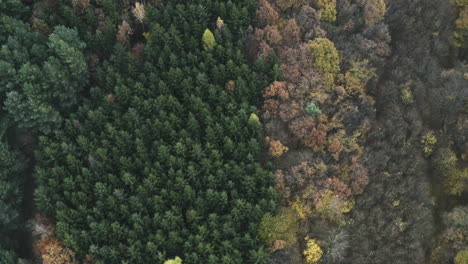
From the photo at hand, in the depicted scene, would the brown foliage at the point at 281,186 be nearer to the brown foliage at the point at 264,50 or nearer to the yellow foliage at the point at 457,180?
the brown foliage at the point at 264,50

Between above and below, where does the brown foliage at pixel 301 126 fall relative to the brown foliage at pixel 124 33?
below

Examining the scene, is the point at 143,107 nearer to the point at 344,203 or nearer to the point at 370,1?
the point at 344,203

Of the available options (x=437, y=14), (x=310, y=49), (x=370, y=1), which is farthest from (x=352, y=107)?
(x=437, y=14)

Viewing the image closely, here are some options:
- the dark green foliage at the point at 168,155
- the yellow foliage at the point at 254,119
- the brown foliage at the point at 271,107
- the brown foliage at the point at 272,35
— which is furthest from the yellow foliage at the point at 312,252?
the brown foliage at the point at 272,35

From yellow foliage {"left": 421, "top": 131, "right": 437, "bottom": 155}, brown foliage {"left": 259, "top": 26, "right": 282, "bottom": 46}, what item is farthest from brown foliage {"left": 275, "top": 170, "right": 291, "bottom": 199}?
yellow foliage {"left": 421, "top": 131, "right": 437, "bottom": 155}

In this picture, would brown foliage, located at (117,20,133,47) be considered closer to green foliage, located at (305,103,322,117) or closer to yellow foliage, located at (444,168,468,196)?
green foliage, located at (305,103,322,117)

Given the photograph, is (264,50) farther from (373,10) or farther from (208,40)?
(373,10)
